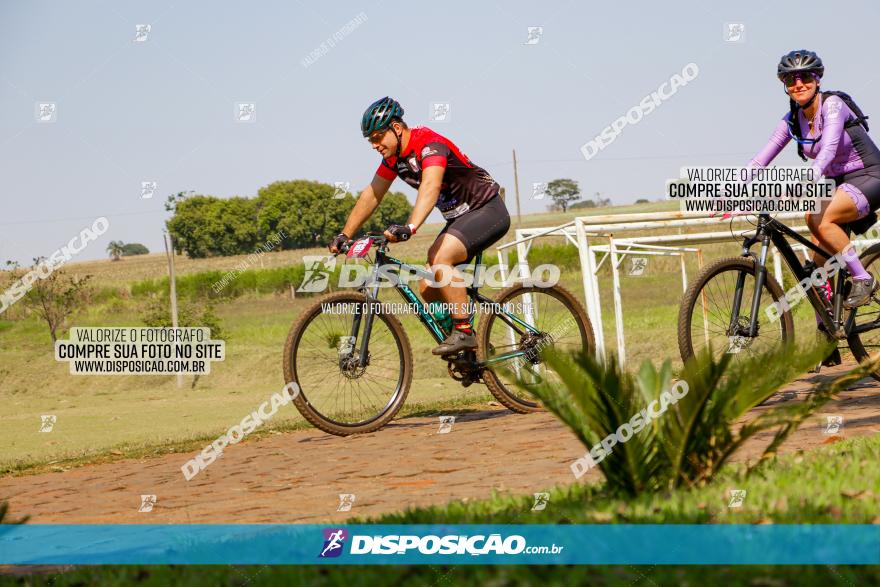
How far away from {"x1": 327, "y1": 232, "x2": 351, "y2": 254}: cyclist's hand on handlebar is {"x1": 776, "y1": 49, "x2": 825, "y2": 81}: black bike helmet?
332 cm

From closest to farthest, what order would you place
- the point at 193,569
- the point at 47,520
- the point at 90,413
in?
the point at 193,569, the point at 47,520, the point at 90,413

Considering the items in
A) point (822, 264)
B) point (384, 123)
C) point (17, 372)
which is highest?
point (384, 123)

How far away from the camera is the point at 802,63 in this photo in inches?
275

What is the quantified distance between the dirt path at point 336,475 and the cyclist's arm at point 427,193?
1.58 m

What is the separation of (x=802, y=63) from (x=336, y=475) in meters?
4.27

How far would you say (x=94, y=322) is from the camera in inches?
1463

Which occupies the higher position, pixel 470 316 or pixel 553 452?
pixel 470 316

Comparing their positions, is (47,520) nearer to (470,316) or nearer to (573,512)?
(573,512)

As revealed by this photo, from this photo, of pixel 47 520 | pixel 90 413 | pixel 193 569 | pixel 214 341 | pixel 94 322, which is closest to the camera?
pixel 193 569

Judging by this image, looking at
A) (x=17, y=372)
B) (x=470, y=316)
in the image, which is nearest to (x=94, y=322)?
(x=17, y=372)

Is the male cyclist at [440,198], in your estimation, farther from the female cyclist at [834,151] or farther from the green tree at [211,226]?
the green tree at [211,226]

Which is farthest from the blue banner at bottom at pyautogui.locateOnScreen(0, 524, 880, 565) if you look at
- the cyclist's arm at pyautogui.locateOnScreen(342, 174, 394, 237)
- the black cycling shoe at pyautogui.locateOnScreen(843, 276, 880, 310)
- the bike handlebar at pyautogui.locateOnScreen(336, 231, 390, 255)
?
the black cycling shoe at pyautogui.locateOnScreen(843, 276, 880, 310)

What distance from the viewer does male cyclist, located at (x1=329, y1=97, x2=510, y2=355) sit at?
287 inches

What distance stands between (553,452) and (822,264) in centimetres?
288
